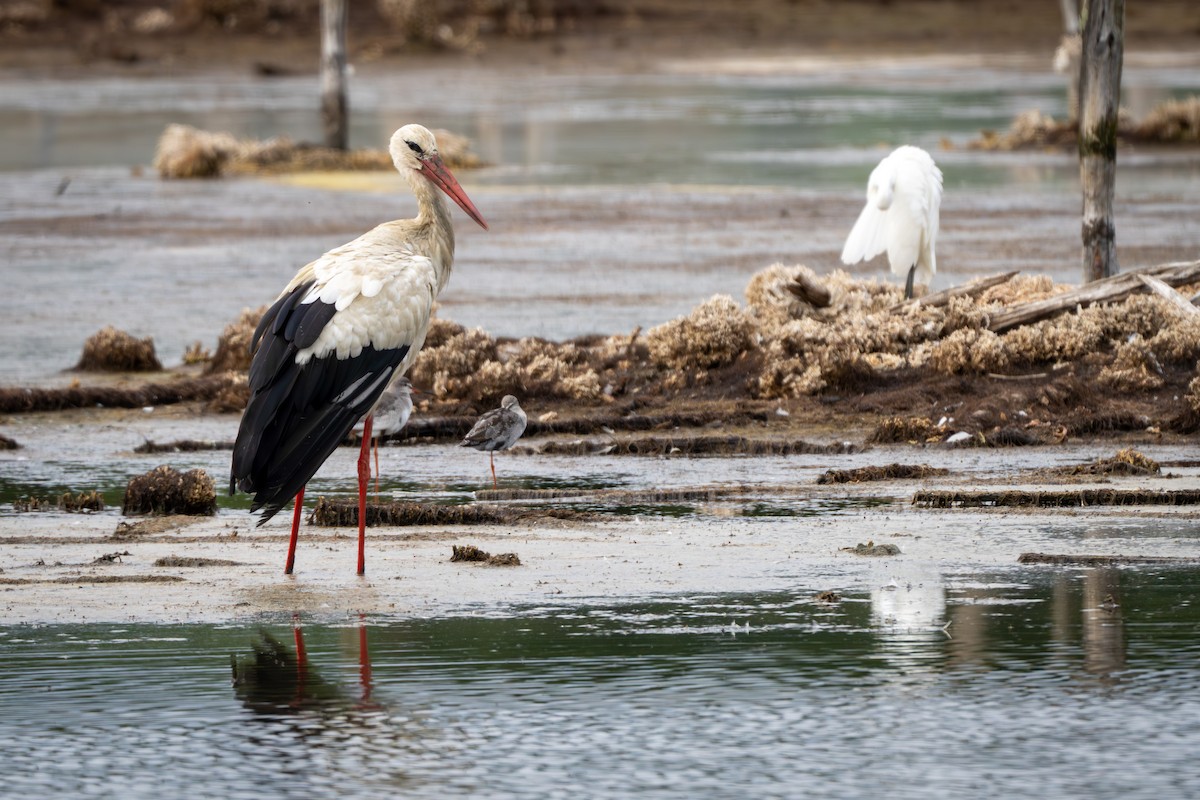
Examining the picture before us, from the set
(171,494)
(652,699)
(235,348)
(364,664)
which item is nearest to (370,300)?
(171,494)

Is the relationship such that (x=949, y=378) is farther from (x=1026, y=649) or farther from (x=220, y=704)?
(x=220, y=704)

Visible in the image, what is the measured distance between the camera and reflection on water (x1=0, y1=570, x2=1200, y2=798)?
6055 mm

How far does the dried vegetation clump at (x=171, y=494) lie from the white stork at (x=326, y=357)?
114cm

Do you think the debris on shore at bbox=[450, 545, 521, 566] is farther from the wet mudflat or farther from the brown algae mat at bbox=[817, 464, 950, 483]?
the brown algae mat at bbox=[817, 464, 950, 483]

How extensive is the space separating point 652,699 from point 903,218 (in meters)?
9.08

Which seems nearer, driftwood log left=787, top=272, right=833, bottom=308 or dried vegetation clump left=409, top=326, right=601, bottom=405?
dried vegetation clump left=409, top=326, right=601, bottom=405

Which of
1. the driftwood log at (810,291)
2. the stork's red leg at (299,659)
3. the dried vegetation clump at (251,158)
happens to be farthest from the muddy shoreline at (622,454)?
the dried vegetation clump at (251,158)

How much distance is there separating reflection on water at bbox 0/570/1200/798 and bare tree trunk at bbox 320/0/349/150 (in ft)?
86.0

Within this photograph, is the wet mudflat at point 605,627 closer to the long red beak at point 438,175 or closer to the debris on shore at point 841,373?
the debris on shore at point 841,373

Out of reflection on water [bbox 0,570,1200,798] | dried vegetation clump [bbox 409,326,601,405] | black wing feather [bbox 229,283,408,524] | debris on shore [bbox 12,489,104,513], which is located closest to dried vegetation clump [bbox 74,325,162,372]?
dried vegetation clump [bbox 409,326,601,405]

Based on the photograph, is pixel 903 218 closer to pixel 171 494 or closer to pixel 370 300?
pixel 171 494

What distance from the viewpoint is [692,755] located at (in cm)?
621

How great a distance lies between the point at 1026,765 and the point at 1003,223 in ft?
59.6

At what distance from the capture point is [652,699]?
6.77 meters
